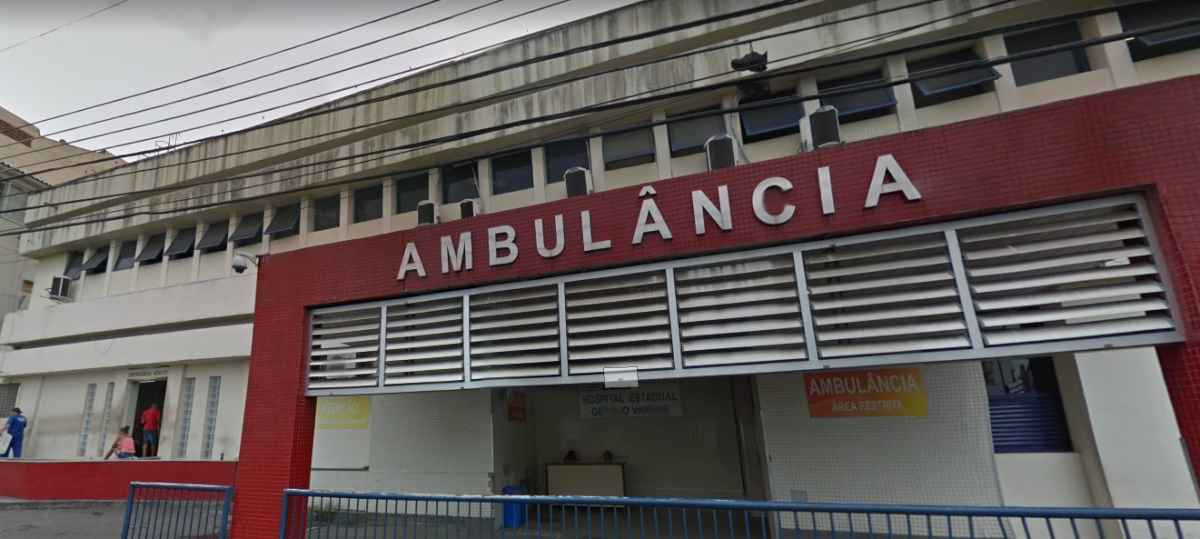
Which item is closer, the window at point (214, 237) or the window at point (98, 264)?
the window at point (214, 237)

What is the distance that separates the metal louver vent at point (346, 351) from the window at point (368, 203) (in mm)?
5886

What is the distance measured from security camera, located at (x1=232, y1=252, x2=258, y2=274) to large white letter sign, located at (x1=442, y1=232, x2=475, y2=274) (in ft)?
26.2

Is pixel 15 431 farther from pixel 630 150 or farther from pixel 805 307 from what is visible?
pixel 805 307

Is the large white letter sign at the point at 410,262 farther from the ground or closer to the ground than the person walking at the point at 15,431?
farther from the ground

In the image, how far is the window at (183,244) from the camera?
14.6m

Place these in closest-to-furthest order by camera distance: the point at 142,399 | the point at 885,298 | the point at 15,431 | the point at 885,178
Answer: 1. the point at 885,298
2. the point at 885,178
3. the point at 15,431
4. the point at 142,399

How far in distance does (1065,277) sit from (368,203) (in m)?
12.8

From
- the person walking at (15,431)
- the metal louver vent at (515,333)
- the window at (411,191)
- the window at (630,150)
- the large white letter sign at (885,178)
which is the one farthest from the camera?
the person walking at (15,431)

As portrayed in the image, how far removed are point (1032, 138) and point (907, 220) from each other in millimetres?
1272

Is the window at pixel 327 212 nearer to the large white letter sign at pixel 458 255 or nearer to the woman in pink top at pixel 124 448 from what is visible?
the woman in pink top at pixel 124 448

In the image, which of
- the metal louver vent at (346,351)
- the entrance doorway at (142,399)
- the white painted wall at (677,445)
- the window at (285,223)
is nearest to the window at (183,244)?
the window at (285,223)

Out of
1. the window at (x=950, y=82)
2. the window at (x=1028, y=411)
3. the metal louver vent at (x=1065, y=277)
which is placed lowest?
the window at (x=1028, y=411)

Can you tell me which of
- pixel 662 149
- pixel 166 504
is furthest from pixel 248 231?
pixel 662 149

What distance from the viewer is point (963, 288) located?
4.83 metres
